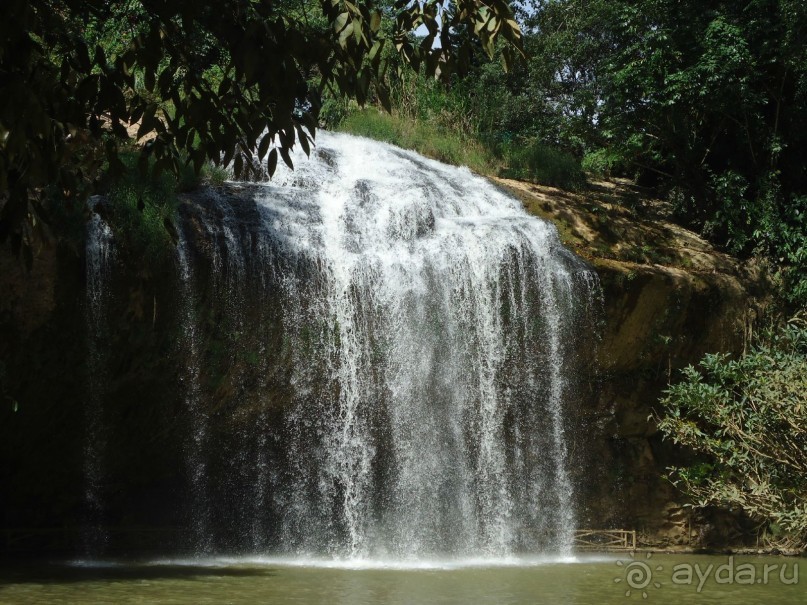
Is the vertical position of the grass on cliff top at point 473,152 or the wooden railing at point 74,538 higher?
the grass on cliff top at point 473,152

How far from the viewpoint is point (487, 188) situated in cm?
1434

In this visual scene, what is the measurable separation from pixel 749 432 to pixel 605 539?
7.71ft

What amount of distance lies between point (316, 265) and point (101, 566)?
13.1ft

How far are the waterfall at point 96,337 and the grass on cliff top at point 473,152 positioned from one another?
6512 mm

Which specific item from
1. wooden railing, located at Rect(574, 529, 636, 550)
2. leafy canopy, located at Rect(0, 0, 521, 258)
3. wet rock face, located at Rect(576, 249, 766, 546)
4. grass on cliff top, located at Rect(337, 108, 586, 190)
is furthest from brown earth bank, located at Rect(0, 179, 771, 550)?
leafy canopy, located at Rect(0, 0, 521, 258)

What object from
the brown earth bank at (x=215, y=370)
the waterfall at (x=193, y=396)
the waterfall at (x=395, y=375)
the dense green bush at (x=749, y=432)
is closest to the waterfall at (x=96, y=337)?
the brown earth bank at (x=215, y=370)

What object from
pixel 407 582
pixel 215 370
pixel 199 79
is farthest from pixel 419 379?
pixel 199 79

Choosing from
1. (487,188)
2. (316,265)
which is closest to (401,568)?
(316,265)

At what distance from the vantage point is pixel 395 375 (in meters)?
11.5

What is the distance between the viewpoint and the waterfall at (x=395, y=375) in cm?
1122
